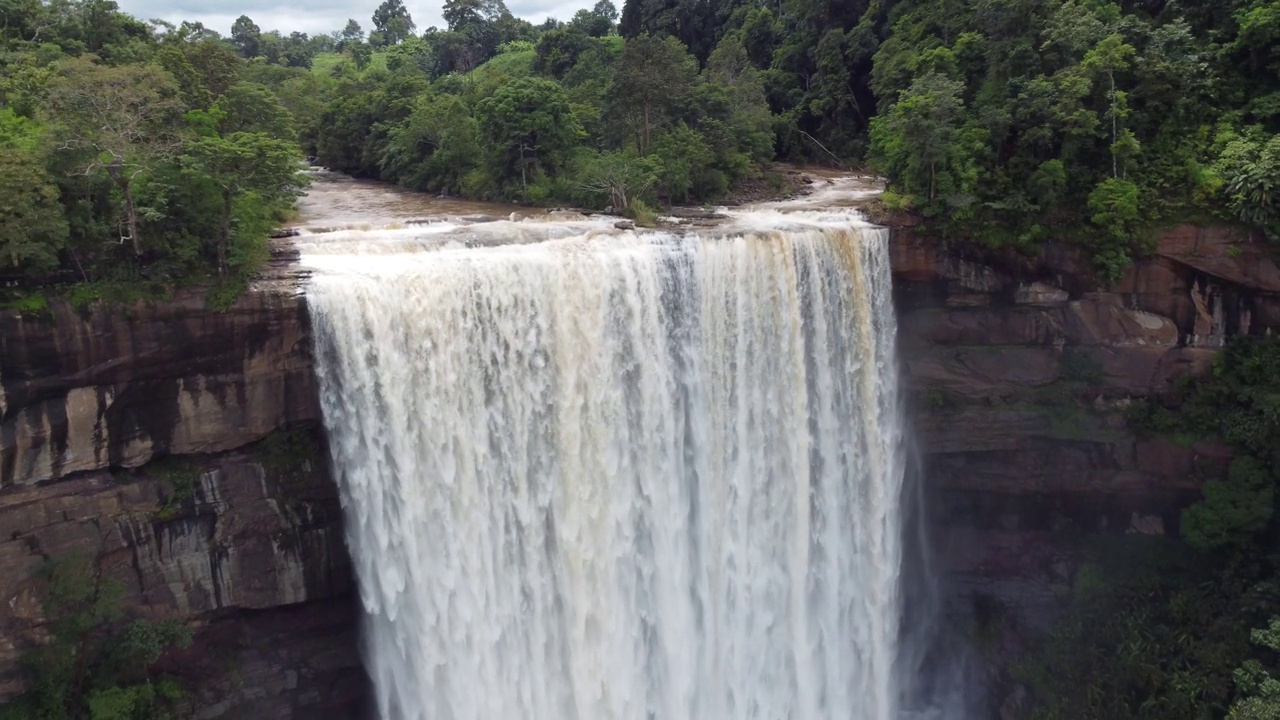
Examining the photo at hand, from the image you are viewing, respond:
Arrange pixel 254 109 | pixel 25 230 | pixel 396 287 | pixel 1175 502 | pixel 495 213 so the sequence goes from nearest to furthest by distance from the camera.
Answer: pixel 25 230 → pixel 396 287 → pixel 1175 502 → pixel 495 213 → pixel 254 109

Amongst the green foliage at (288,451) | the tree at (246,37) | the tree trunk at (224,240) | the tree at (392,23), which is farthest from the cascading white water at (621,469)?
the tree at (392,23)

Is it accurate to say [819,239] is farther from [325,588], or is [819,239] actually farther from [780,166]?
[780,166]

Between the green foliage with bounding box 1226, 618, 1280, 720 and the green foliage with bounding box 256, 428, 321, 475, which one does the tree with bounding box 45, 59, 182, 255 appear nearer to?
the green foliage with bounding box 256, 428, 321, 475

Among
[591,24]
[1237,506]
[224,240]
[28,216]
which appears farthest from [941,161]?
[591,24]

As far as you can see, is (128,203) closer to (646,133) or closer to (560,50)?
(646,133)

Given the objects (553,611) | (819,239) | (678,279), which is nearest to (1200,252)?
(819,239)
